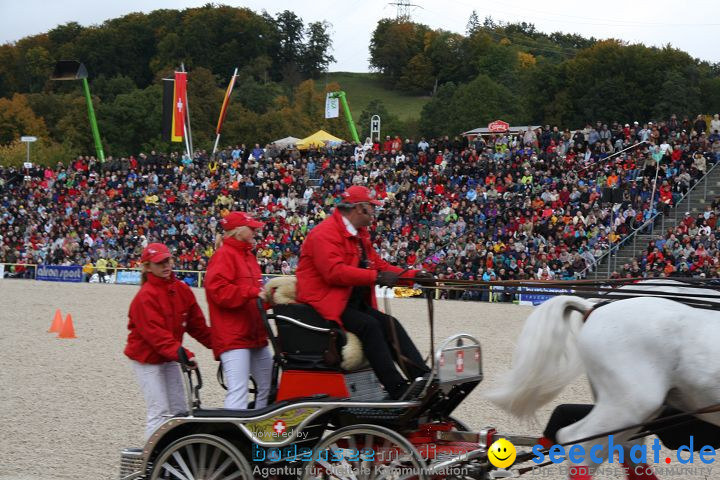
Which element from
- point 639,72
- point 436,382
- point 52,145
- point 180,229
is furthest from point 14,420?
point 52,145

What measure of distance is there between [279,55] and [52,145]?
3927 cm

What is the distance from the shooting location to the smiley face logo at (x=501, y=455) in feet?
16.7

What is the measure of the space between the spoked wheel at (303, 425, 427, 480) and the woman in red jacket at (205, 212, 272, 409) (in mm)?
748

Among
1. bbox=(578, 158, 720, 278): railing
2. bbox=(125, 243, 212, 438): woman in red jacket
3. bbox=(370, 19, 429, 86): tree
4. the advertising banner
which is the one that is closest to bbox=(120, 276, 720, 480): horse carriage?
bbox=(125, 243, 212, 438): woman in red jacket

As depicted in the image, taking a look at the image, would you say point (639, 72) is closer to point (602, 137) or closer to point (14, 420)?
point (602, 137)

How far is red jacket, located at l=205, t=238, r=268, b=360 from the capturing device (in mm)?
5602

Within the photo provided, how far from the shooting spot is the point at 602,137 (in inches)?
1009

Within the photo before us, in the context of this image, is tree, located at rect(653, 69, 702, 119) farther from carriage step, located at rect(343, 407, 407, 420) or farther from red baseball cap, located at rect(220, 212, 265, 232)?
carriage step, located at rect(343, 407, 407, 420)

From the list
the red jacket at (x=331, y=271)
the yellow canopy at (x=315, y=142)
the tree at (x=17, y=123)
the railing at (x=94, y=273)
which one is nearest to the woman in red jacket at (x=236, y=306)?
the red jacket at (x=331, y=271)

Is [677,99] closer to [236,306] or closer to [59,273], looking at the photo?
[59,273]

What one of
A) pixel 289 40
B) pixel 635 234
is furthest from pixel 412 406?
pixel 289 40

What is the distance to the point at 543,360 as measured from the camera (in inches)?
205

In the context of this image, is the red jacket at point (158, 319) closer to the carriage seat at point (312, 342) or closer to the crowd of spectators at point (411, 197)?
the carriage seat at point (312, 342)

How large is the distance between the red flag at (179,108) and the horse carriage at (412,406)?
34.7 metres
